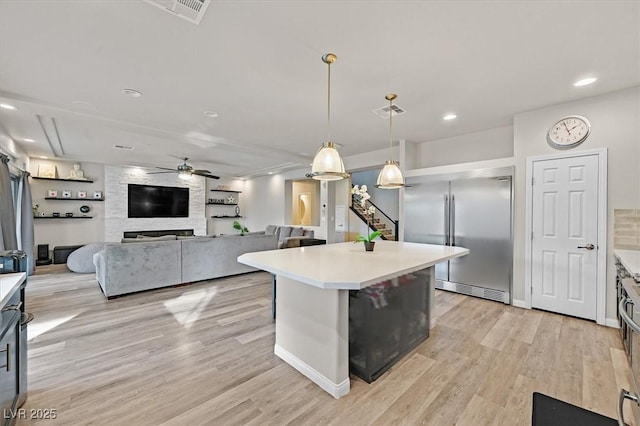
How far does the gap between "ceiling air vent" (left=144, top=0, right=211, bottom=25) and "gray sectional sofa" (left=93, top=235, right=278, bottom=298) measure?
346cm

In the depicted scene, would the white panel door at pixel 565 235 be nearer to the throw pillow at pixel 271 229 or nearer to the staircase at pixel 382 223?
the staircase at pixel 382 223

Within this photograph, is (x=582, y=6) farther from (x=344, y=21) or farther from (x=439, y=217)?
(x=439, y=217)

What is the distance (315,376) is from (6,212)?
5665mm

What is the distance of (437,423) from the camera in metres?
1.66

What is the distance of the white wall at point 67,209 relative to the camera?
6.72 metres

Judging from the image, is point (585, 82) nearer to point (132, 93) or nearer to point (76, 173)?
point (132, 93)

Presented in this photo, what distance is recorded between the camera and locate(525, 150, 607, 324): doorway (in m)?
3.08

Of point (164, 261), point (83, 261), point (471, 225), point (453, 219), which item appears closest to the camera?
point (471, 225)

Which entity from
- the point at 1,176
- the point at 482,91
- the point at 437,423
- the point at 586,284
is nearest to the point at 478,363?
the point at 437,423

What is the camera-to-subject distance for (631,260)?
2.36m

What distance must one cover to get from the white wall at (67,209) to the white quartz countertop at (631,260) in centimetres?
995

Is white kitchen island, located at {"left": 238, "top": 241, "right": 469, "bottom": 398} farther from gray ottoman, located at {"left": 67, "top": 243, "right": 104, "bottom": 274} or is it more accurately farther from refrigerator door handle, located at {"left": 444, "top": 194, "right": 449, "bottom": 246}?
gray ottoman, located at {"left": 67, "top": 243, "right": 104, "bottom": 274}

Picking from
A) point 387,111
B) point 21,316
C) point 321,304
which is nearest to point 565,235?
point 387,111

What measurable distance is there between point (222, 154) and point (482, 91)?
212 inches
